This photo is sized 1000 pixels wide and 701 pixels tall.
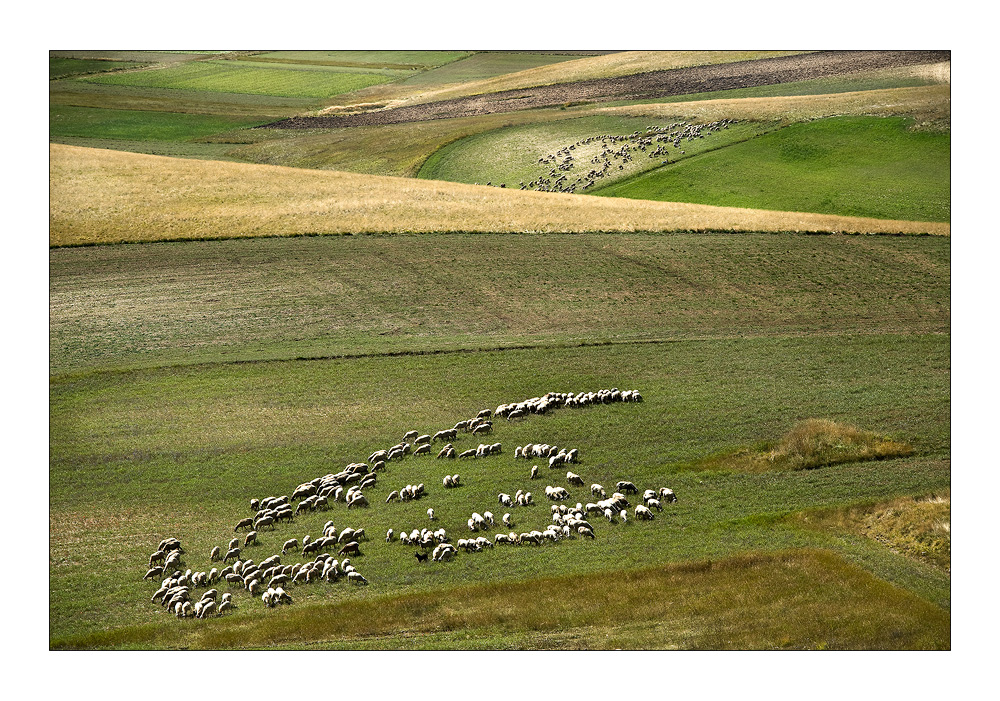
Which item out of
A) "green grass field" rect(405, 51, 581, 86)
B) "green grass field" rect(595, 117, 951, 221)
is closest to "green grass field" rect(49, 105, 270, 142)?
"green grass field" rect(405, 51, 581, 86)

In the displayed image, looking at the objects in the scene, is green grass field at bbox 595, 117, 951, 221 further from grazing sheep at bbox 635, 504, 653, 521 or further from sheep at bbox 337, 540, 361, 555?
sheep at bbox 337, 540, 361, 555

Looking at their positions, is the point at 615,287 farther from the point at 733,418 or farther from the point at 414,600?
the point at 414,600

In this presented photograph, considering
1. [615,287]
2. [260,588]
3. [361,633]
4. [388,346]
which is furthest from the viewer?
[615,287]

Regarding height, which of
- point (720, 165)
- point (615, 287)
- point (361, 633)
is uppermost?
point (720, 165)

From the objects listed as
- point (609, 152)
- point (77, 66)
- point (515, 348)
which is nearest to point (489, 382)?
point (515, 348)

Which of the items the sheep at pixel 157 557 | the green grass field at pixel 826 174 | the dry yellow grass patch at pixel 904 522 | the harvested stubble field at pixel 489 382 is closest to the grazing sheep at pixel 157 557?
the sheep at pixel 157 557

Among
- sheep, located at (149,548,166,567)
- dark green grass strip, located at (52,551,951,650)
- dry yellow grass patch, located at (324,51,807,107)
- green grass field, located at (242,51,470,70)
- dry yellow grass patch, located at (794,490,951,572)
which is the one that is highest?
dry yellow grass patch, located at (324,51,807,107)

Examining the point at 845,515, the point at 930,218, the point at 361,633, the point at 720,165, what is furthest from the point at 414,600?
the point at 720,165
